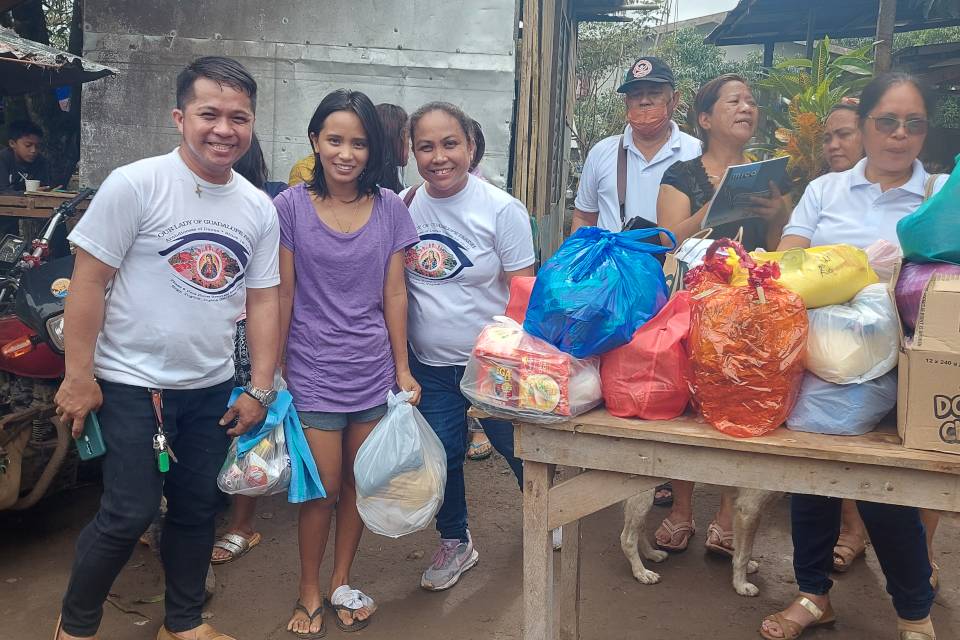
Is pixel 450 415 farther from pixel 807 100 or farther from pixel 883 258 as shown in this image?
pixel 807 100

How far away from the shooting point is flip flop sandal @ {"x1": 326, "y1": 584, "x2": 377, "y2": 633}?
116 inches

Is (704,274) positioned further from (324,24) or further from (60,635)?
(324,24)

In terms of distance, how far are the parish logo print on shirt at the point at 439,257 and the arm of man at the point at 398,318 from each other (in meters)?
0.11

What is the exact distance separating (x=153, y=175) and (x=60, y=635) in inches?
55.6

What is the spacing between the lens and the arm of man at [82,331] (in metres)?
2.23

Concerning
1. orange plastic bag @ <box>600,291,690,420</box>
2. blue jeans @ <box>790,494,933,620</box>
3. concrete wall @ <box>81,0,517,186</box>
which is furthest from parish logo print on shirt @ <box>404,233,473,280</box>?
concrete wall @ <box>81,0,517,186</box>

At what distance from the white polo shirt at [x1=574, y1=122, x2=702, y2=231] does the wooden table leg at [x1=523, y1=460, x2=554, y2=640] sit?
73.1 inches

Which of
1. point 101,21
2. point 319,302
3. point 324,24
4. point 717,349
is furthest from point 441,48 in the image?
point 717,349

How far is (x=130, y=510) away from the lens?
2357 millimetres

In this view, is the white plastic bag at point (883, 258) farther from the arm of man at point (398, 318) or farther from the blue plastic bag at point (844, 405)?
the arm of man at point (398, 318)

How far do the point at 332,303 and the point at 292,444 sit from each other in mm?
Result: 486

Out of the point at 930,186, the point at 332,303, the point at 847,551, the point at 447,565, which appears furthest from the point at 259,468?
the point at 847,551

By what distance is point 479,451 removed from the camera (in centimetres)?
486

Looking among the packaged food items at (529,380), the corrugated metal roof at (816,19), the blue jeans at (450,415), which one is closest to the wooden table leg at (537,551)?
the packaged food items at (529,380)
